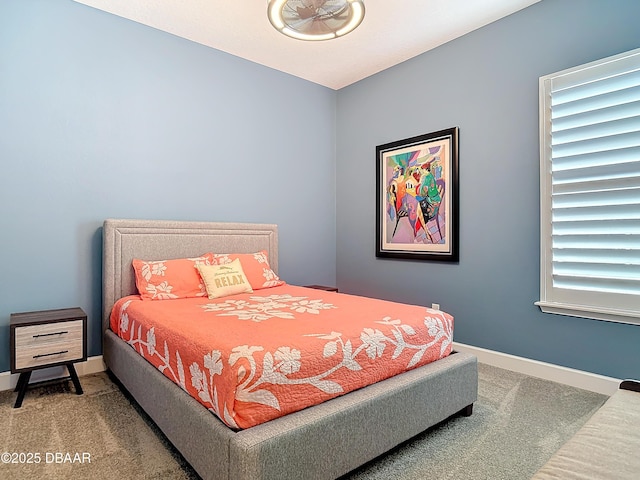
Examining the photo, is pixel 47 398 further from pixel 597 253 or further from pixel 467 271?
pixel 597 253

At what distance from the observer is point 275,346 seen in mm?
1514

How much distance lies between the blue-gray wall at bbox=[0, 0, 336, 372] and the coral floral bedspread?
0.81 m

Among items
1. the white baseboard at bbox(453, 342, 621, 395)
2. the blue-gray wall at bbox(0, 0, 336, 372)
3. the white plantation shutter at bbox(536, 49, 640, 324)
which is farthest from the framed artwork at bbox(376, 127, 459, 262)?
the blue-gray wall at bbox(0, 0, 336, 372)

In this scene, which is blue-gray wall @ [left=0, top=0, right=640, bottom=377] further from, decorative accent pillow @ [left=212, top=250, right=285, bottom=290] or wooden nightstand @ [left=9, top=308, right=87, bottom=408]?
decorative accent pillow @ [left=212, top=250, right=285, bottom=290]

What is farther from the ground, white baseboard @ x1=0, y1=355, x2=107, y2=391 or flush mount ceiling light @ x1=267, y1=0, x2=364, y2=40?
flush mount ceiling light @ x1=267, y1=0, x2=364, y2=40

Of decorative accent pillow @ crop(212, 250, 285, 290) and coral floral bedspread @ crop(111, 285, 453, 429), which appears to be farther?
decorative accent pillow @ crop(212, 250, 285, 290)

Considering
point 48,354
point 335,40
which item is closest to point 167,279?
point 48,354

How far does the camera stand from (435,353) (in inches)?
81.5

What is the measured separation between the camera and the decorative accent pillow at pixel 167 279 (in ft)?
9.08

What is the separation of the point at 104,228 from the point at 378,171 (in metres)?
2.65

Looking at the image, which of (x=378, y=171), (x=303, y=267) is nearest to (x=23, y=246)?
(x=303, y=267)

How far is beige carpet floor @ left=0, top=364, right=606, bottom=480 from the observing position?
1652 mm

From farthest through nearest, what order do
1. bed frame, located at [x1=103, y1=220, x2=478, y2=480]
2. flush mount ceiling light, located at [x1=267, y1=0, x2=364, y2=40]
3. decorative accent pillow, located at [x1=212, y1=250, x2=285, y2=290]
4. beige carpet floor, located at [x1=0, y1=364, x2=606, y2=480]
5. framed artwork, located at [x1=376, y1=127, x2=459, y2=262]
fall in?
framed artwork, located at [x1=376, y1=127, x2=459, y2=262] → decorative accent pillow, located at [x1=212, y1=250, x2=285, y2=290] → flush mount ceiling light, located at [x1=267, y1=0, x2=364, y2=40] → beige carpet floor, located at [x1=0, y1=364, x2=606, y2=480] → bed frame, located at [x1=103, y1=220, x2=478, y2=480]

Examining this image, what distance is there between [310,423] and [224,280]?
1737 mm
